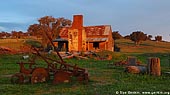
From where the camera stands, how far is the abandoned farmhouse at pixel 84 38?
5044 centimetres

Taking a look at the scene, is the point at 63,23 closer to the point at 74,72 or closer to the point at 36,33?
the point at 36,33

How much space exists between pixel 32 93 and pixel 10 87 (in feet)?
5.40

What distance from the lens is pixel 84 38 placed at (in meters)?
53.0

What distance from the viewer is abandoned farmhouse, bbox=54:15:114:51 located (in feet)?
165

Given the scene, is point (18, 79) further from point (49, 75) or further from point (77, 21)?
point (77, 21)

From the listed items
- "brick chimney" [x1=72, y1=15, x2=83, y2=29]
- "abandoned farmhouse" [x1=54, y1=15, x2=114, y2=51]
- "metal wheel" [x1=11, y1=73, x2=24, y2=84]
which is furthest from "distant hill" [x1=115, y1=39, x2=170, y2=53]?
"metal wheel" [x1=11, y1=73, x2=24, y2=84]

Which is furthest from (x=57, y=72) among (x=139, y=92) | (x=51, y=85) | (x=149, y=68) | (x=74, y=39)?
(x=74, y=39)

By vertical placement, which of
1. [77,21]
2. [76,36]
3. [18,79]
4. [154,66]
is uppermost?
[77,21]

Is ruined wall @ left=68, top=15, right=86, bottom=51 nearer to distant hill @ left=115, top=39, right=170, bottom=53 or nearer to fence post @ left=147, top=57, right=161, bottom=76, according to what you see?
distant hill @ left=115, top=39, right=170, bottom=53

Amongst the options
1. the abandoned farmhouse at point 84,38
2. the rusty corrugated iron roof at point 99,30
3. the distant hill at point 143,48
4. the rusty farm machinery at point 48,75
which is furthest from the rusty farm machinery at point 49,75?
the distant hill at point 143,48

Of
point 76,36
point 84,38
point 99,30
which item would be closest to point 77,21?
point 76,36

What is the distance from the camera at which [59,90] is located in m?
10.4

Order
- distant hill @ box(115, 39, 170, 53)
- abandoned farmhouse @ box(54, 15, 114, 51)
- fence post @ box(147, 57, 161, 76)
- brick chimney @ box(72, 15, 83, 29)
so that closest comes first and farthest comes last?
fence post @ box(147, 57, 161, 76) → brick chimney @ box(72, 15, 83, 29) → abandoned farmhouse @ box(54, 15, 114, 51) → distant hill @ box(115, 39, 170, 53)

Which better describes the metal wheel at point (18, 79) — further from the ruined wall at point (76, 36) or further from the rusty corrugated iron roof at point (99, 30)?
the rusty corrugated iron roof at point (99, 30)
